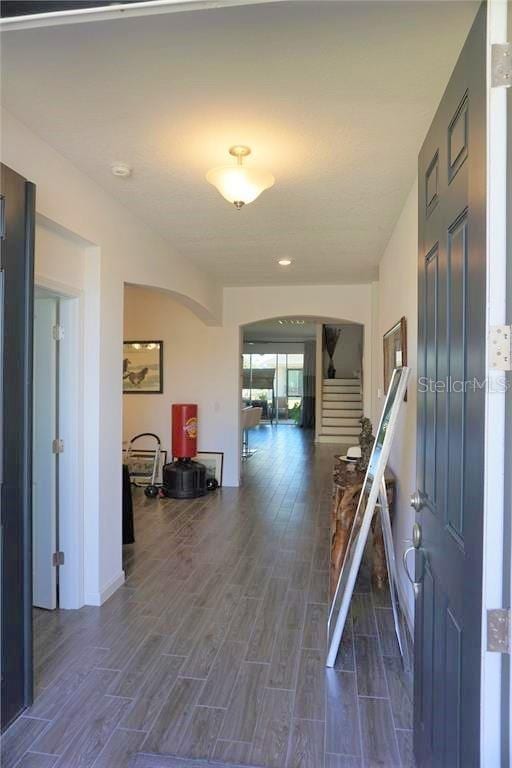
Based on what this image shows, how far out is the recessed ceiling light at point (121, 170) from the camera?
9.14 ft

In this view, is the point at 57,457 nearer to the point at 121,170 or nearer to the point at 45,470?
the point at 45,470

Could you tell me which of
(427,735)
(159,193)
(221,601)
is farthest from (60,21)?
(221,601)

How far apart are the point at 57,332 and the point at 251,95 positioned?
193 centimetres

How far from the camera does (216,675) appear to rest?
7.97 ft

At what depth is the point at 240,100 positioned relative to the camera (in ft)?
6.94

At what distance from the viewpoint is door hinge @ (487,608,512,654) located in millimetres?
1055

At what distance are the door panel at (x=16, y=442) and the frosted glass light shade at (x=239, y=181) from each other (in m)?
0.96

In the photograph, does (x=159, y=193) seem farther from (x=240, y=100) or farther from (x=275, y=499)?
(x=275, y=499)

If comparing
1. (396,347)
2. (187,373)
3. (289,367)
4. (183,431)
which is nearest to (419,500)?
(396,347)

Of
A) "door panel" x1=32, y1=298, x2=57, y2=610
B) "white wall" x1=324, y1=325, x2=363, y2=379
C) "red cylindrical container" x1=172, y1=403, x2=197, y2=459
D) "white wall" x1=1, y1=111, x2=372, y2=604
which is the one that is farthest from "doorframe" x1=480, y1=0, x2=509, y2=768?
"white wall" x1=324, y1=325, x2=363, y2=379

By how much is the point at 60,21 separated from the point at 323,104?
122cm

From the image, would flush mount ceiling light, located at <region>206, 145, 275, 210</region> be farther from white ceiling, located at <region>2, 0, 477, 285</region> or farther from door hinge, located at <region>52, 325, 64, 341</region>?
door hinge, located at <region>52, 325, 64, 341</region>

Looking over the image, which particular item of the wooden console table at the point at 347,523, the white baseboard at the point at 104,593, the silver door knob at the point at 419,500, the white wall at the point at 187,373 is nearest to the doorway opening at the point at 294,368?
the white wall at the point at 187,373

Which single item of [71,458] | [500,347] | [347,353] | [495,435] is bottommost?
[71,458]
